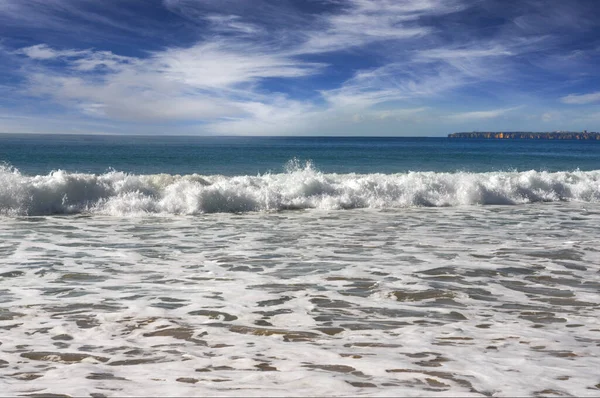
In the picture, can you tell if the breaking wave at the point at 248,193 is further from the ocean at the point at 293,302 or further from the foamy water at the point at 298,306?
the foamy water at the point at 298,306

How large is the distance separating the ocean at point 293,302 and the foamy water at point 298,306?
2 centimetres

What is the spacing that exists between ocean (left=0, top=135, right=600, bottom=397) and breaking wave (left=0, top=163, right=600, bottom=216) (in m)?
0.23

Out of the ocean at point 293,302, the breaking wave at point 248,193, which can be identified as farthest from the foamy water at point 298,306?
the breaking wave at point 248,193

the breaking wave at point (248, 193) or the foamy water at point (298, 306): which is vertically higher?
the breaking wave at point (248, 193)

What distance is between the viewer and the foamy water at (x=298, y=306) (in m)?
4.34

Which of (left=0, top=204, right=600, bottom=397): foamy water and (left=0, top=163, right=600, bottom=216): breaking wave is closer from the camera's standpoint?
(left=0, top=204, right=600, bottom=397): foamy water

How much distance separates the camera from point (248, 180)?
1908 centimetres

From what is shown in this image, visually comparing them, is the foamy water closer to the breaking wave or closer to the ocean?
the ocean

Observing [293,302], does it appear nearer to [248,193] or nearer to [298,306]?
[298,306]

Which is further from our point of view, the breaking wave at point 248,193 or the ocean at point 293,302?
the breaking wave at point 248,193

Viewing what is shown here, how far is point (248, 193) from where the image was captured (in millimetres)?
17234

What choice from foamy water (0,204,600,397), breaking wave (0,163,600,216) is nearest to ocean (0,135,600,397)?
foamy water (0,204,600,397)

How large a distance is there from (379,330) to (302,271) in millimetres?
2857

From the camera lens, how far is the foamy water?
4344 mm
